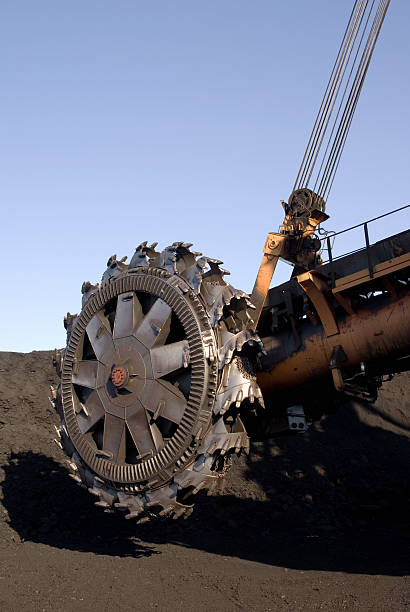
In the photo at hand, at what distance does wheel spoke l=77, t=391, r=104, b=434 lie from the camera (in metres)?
14.3

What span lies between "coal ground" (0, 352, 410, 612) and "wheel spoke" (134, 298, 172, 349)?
4.72 metres

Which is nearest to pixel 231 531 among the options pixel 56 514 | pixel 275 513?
pixel 275 513

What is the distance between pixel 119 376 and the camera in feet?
44.8

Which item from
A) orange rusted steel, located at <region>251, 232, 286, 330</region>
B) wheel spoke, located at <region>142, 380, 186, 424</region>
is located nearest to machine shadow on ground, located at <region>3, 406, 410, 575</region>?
wheel spoke, located at <region>142, 380, 186, 424</region>

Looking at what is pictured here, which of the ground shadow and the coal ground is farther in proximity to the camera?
the ground shadow

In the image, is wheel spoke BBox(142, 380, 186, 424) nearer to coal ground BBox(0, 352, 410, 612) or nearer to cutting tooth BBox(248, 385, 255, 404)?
cutting tooth BBox(248, 385, 255, 404)

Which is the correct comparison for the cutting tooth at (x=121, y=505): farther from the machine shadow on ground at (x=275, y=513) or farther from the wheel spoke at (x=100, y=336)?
the wheel spoke at (x=100, y=336)

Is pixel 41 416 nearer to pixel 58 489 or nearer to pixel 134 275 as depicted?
pixel 58 489

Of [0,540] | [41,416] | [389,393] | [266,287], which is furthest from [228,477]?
[389,393]

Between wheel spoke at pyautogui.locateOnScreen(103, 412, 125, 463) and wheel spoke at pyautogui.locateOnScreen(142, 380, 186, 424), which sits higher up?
wheel spoke at pyautogui.locateOnScreen(142, 380, 186, 424)

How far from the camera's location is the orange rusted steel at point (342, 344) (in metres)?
12.0

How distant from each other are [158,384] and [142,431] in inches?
41.5

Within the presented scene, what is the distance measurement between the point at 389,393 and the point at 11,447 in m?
18.2

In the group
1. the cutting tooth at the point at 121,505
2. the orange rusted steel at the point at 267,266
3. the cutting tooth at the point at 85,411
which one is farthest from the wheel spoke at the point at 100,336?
the orange rusted steel at the point at 267,266
